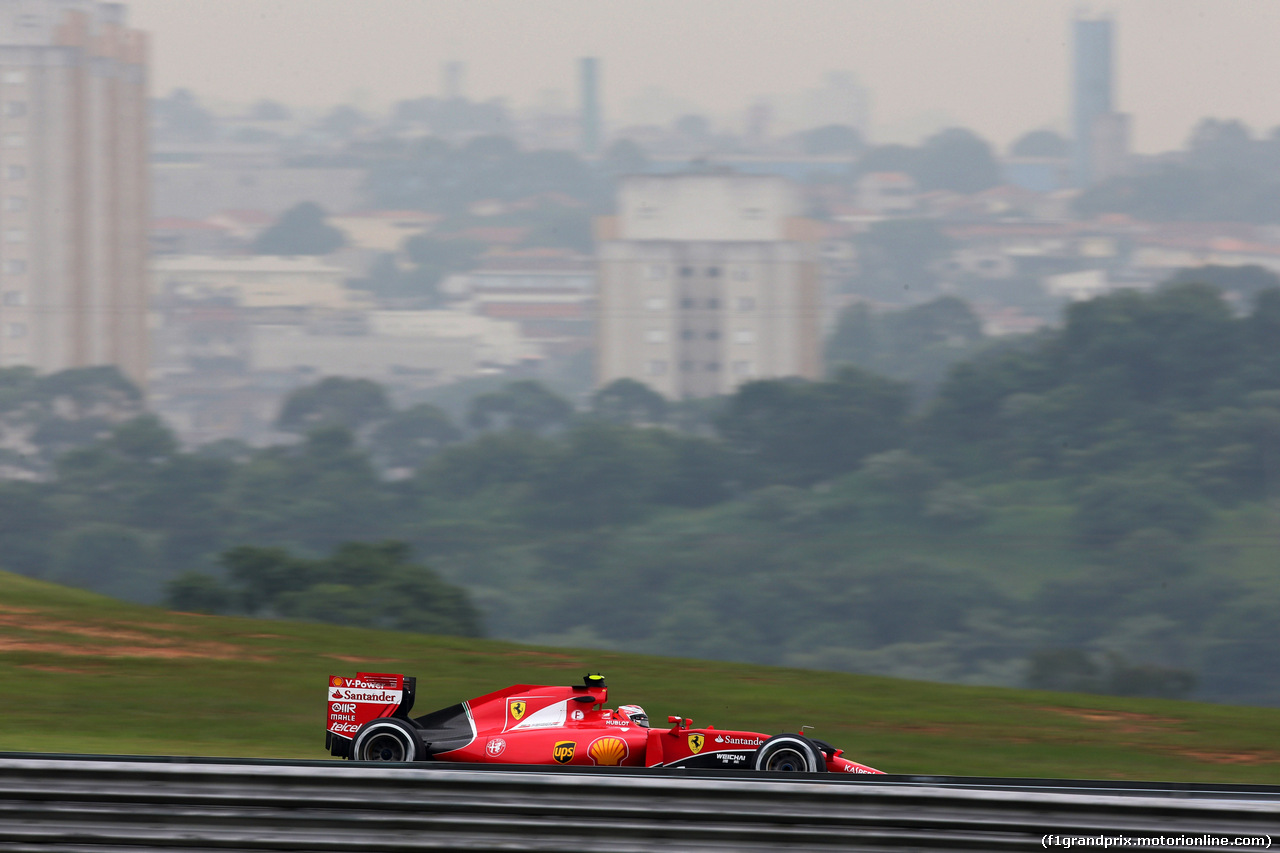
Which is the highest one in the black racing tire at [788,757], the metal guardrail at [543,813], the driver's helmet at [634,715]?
the driver's helmet at [634,715]

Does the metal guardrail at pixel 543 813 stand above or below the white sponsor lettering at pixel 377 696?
below

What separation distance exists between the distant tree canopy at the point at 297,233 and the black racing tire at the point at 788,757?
320 feet

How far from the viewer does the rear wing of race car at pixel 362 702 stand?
11430 mm

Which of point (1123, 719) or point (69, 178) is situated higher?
point (69, 178)

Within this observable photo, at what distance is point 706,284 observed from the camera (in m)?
97.8

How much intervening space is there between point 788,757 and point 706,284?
87979 millimetres

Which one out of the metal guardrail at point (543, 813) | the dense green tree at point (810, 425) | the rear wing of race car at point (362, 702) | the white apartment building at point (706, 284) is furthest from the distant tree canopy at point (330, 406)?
the metal guardrail at point (543, 813)

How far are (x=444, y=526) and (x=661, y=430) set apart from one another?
1716 centimetres

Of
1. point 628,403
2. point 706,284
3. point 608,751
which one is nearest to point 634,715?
point 608,751

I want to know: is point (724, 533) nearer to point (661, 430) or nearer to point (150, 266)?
point (661, 430)

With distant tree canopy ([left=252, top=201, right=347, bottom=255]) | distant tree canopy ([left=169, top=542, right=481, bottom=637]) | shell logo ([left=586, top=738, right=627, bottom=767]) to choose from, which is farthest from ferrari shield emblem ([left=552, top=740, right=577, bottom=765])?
distant tree canopy ([left=252, top=201, right=347, bottom=255])

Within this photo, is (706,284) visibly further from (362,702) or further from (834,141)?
(362,702)

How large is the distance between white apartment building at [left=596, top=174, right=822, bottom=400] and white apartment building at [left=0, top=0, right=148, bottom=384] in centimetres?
3787

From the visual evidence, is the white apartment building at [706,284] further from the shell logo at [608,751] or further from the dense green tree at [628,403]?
the shell logo at [608,751]
